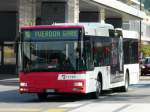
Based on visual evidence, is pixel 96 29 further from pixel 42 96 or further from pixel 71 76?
pixel 42 96

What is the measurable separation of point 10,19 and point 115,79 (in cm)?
2999

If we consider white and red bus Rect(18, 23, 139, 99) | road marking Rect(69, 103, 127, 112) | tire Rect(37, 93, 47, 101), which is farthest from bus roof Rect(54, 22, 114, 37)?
road marking Rect(69, 103, 127, 112)

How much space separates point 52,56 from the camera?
22969 mm

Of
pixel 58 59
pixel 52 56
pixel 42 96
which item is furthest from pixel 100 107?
pixel 42 96

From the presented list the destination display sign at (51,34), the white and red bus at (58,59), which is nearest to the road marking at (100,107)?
the white and red bus at (58,59)

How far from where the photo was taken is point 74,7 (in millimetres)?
49500

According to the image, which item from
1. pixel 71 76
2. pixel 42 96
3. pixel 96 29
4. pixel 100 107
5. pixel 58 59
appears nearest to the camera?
pixel 100 107

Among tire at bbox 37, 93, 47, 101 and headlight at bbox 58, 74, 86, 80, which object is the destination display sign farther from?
tire at bbox 37, 93, 47, 101

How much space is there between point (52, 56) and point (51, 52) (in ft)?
0.47

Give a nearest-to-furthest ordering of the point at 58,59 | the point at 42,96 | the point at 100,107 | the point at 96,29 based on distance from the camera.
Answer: the point at 100,107
the point at 58,59
the point at 96,29
the point at 42,96

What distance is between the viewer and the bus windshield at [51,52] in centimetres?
2283


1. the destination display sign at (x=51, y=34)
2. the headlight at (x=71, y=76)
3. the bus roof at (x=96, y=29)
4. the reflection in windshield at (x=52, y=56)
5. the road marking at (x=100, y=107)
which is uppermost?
the bus roof at (x=96, y=29)

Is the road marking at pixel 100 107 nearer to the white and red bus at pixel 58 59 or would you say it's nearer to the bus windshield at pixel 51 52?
the white and red bus at pixel 58 59

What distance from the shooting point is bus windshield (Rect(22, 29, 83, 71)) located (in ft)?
Result: 74.9
